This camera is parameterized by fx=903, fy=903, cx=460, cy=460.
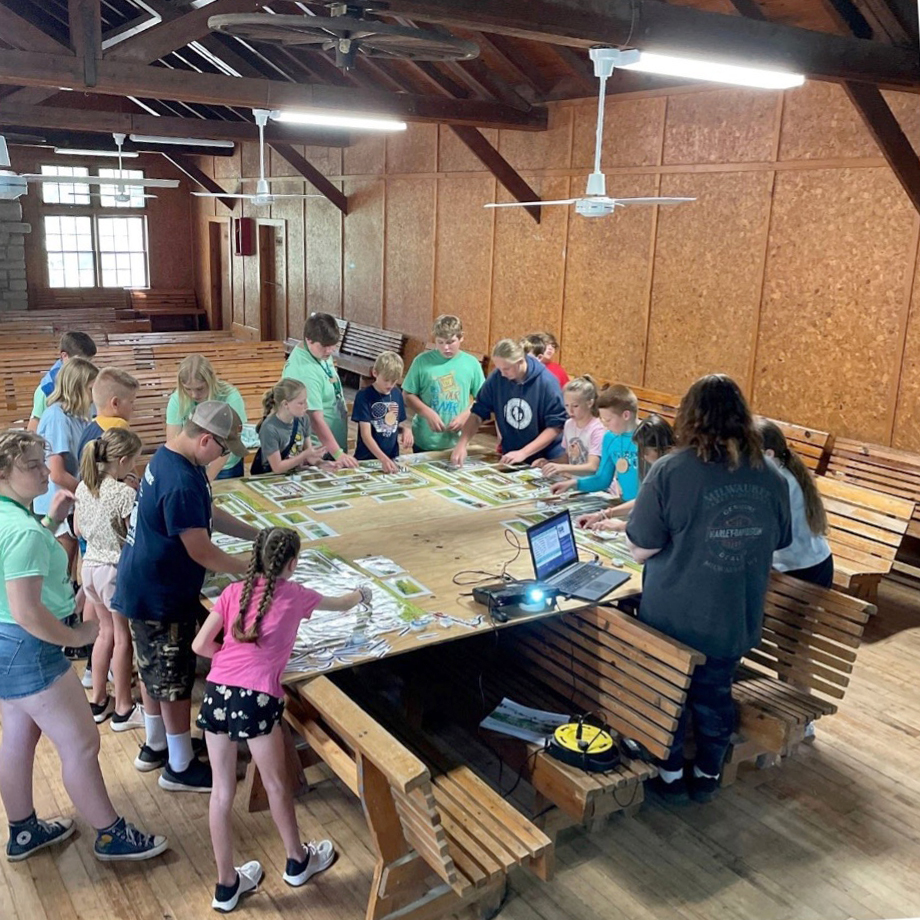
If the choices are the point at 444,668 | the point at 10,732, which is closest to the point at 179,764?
the point at 10,732

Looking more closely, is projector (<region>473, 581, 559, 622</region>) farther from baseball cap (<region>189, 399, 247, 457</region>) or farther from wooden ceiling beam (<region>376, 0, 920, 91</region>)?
wooden ceiling beam (<region>376, 0, 920, 91</region>)

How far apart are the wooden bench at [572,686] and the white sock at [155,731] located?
42.1 inches

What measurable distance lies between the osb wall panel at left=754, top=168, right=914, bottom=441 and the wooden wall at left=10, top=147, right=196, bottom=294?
561 inches

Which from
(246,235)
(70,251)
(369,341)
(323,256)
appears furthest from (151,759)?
(70,251)

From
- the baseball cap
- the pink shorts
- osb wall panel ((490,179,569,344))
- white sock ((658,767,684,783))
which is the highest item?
osb wall panel ((490,179,569,344))

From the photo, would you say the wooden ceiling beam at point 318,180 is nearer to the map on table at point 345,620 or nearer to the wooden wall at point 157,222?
the wooden wall at point 157,222

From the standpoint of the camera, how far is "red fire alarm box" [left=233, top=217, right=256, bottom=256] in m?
15.8

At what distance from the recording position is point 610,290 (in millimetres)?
8883

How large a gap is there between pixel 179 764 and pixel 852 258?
5.83m

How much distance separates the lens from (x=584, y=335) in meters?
9.23

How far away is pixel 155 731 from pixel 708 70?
14.0ft

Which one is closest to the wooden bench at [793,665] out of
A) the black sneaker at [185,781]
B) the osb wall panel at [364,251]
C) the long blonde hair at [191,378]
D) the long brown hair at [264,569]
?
the long brown hair at [264,569]

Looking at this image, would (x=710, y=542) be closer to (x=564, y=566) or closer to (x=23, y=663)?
(x=564, y=566)

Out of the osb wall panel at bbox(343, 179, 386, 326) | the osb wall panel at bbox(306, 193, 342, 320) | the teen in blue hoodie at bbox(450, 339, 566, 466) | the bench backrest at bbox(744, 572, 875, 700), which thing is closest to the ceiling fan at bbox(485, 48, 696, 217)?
the teen in blue hoodie at bbox(450, 339, 566, 466)
